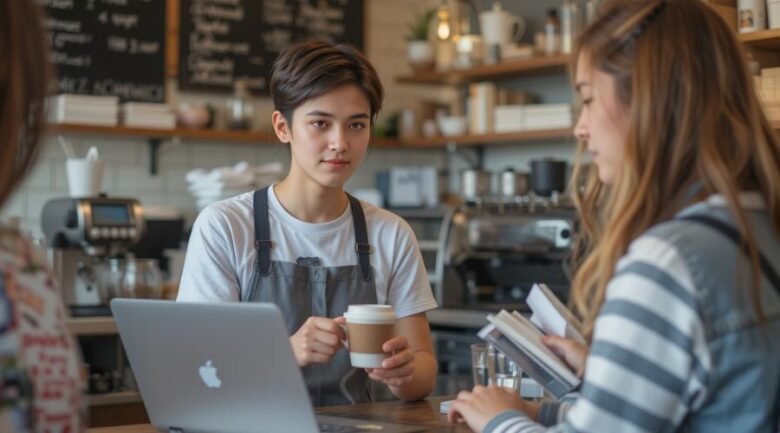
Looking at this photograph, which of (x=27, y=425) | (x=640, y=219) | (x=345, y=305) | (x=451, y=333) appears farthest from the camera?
(x=451, y=333)

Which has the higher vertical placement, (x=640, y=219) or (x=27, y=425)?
(x=640, y=219)

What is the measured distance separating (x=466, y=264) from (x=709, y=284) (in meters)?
3.86

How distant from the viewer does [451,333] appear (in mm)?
5133

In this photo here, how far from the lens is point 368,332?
216 cm

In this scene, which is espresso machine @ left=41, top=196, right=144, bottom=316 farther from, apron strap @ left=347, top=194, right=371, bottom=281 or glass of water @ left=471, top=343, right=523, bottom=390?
glass of water @ left=471, top=343, right=523, bottom=390

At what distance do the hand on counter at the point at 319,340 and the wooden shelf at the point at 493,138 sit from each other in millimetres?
3717

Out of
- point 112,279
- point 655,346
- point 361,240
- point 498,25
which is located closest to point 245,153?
point 498,25

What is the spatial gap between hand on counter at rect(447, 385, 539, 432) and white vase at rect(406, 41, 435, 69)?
4617mm

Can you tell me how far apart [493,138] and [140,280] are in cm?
255

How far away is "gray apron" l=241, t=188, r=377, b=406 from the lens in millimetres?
2600

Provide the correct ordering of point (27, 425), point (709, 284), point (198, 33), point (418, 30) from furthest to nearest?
point (418, 30)
point (198, 33)
point (709, 284)
point (27, 425)

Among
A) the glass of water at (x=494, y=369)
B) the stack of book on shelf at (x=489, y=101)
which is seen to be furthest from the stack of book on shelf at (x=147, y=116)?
the glass of water at (x=494, y=369)

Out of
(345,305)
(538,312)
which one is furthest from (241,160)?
(538,312)

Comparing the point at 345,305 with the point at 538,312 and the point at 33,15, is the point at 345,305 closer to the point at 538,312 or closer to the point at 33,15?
the point at 538,312
